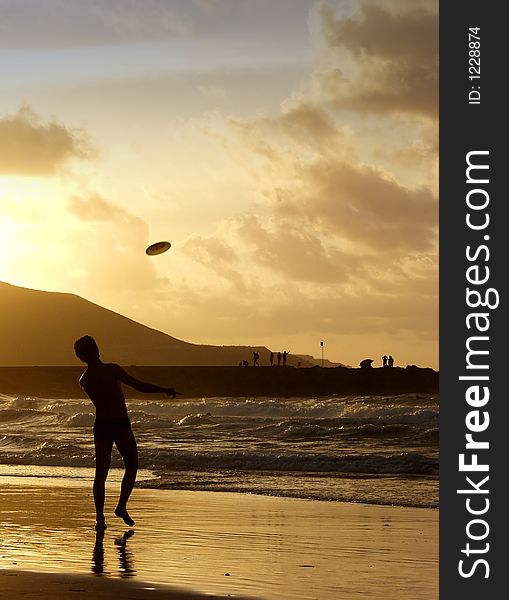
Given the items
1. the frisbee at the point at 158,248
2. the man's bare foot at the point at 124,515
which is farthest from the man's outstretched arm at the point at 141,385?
the frisbee at the point at 158,248

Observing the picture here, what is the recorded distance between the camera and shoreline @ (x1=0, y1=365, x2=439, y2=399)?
255ft

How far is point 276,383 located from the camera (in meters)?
80.7

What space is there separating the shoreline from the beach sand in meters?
58.7

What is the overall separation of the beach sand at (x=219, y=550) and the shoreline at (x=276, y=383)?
193 feet

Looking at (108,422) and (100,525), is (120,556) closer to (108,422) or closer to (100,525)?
(100,525)

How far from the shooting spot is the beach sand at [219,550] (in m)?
9.31

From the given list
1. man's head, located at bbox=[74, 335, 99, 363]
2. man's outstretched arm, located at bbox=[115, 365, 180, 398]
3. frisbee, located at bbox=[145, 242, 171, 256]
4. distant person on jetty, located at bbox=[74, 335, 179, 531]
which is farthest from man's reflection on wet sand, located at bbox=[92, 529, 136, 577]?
frisbee, located at bbox=[145, 242, 171, 256]

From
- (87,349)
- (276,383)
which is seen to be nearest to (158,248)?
(87,349)

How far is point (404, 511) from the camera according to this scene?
49.1 ft

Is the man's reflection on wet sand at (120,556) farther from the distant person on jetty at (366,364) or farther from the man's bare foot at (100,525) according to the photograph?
the distant person on jetty at (366,364)

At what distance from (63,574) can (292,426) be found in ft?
66.8

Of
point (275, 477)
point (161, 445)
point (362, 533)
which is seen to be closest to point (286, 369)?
point (161, 445)

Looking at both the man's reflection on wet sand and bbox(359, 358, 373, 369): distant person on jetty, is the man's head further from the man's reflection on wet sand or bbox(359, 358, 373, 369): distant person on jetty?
bbox(359, 358, 373, 369): distant person on jetty

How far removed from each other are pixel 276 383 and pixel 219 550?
6953cm
